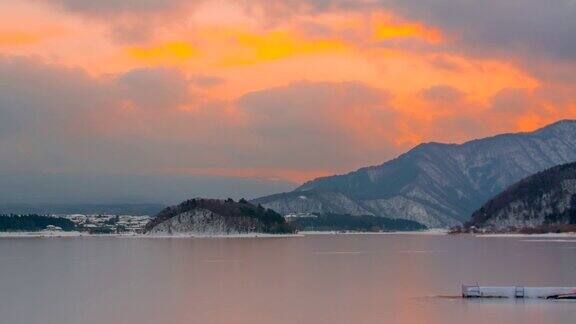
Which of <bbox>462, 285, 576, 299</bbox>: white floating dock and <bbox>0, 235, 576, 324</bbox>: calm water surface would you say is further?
<bbox>462, 285, 576, 299</bbox>: white floating dock

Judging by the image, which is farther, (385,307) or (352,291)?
(352,291)

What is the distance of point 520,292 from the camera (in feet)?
Result: 252

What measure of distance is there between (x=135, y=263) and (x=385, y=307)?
74083mm

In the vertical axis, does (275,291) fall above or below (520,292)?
below

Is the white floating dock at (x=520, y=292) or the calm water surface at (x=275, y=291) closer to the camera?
the calm water surface at (x=275, y=291)

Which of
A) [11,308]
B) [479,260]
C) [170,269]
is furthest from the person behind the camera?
[479,260]

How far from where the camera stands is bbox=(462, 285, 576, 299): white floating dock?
75.3 m

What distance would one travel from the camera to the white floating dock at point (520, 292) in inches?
2965

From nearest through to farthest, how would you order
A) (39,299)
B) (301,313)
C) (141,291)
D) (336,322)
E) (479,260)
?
1. (336,322)
2. (301,313)
3. (39,299)
4. (141,291)
5. (479,260)

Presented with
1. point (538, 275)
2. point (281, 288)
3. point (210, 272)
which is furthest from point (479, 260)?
point (281, 288)

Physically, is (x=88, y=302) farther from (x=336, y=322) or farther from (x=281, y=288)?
(x=336, y=322)

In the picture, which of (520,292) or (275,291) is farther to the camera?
(275,291)

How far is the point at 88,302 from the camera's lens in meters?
75.8

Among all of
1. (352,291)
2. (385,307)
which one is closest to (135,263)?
(352,291)
